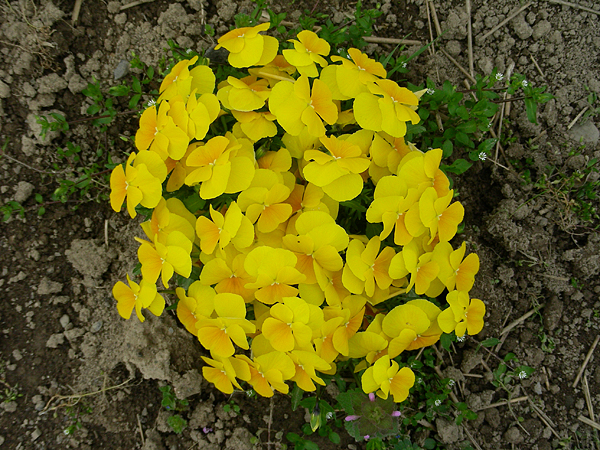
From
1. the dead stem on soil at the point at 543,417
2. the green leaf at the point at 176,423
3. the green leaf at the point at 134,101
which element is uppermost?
the green leaf at the point at 134,101

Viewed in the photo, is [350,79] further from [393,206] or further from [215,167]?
[215,167]

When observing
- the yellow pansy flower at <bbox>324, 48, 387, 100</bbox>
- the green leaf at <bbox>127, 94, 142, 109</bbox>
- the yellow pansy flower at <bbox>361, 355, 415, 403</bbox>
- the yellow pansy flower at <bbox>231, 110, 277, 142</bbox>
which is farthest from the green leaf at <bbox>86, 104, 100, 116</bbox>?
the yellow pansy flower at <bbox>361, 355, 415, 403</bbox>

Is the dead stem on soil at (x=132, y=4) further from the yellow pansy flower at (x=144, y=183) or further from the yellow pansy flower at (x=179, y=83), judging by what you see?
the yellow pansy flower at (x=144, y=183)

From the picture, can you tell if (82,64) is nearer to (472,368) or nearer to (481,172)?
(481,172)

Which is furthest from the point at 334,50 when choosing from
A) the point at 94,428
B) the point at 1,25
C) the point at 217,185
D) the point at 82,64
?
the point at 94,428

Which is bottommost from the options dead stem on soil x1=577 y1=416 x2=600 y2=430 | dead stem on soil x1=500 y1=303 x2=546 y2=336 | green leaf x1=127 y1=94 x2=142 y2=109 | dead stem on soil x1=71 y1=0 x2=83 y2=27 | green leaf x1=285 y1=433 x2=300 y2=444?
green leaf x1=285 y1=433 x2=300 y2=444

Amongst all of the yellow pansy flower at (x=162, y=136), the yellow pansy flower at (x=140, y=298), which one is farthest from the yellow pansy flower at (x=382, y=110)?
the yellow pansy flower at (x=140, y=298)

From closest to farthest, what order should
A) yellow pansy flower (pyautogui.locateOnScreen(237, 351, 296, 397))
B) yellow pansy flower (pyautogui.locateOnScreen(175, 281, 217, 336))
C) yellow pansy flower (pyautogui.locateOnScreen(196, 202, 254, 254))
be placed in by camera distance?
yellow pansy flower (pyautogui.locateOnScreen(196, 202, 254, 254)) → yellow pansy flower (pyautogui.locateOnScreen(237, 351, 296, 397)) → yellow pansy flower (pyautogui.locateOnScreen(175, 281, 217, 336))

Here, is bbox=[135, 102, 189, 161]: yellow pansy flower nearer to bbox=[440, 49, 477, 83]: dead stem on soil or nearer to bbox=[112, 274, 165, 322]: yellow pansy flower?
bbox=[112, 274, 165, 322]: yellow pansy flower
